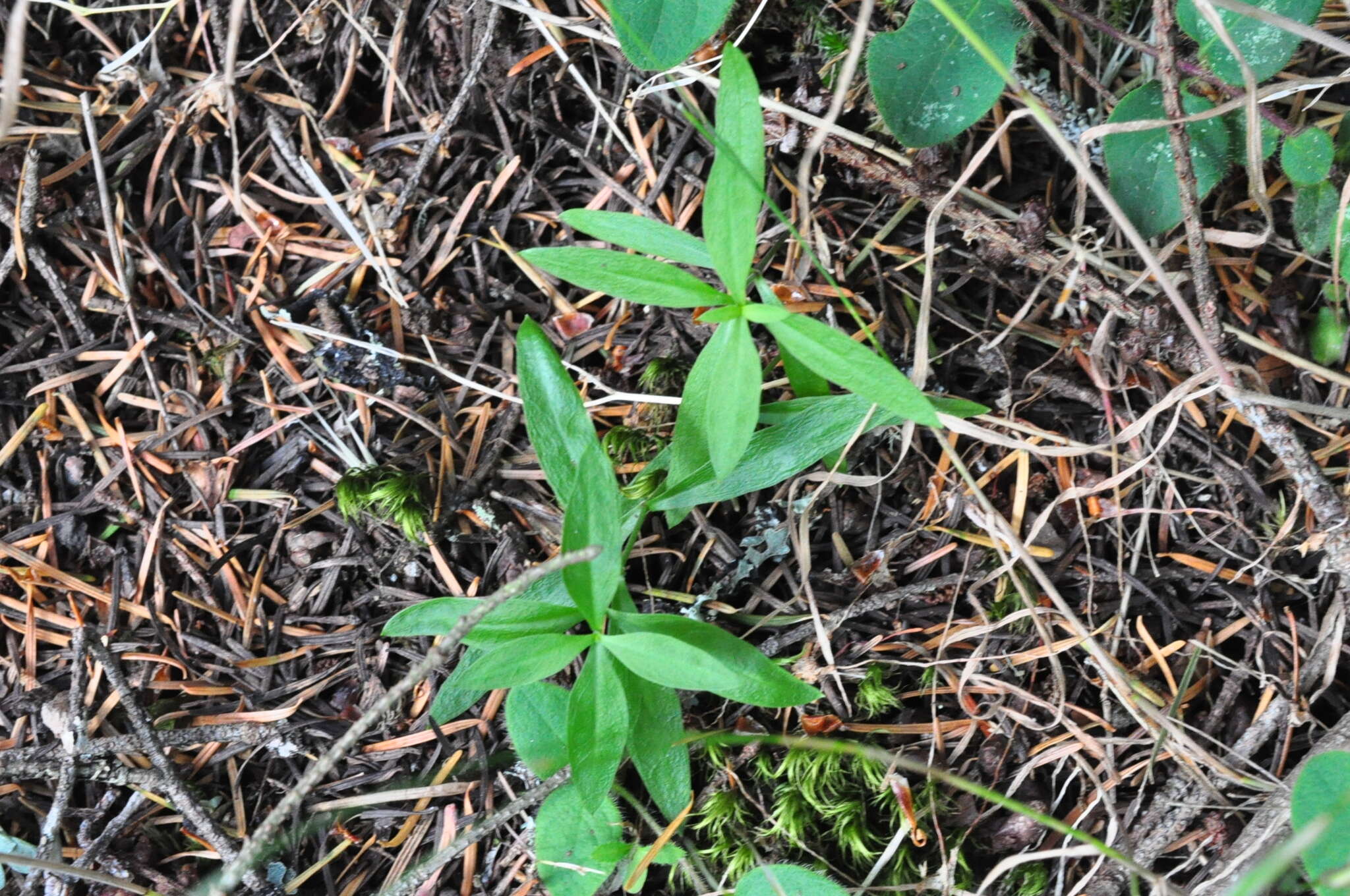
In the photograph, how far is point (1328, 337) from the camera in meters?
1.60

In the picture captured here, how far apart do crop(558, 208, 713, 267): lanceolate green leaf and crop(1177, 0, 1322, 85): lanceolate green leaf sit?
0.89 m

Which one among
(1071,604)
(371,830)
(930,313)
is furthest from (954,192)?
(371,830)

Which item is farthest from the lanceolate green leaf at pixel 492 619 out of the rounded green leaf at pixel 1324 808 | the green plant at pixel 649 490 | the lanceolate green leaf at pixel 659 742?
the rounded green leaf at pixel 1324 808

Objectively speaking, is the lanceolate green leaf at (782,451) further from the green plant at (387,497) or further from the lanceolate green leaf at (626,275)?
the green plant at (387,497)

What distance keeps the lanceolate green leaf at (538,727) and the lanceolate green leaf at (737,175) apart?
798 millimetres

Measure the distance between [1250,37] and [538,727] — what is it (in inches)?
65.8

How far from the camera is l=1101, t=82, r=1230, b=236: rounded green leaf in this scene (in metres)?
1.54

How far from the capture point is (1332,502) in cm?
151

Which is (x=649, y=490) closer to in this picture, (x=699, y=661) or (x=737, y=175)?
(x=699, y=661)

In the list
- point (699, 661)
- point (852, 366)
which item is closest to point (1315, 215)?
point (852, 366)

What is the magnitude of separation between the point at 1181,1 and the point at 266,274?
180 centimetres

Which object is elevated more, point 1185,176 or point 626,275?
point 1185,176

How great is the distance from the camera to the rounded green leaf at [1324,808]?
1.34 m

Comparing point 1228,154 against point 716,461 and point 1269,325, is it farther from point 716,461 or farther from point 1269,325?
point 716,461
